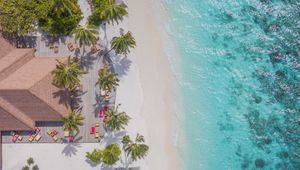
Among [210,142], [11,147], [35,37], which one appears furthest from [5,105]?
[210,142]

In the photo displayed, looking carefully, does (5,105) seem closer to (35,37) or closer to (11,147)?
(11,147)

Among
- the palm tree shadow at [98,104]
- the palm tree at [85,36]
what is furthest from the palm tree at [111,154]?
the palm tree at [85,36]

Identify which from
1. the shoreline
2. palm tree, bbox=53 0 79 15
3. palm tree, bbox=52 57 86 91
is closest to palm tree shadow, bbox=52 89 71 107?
palm tree, bbox=52 57 86 91

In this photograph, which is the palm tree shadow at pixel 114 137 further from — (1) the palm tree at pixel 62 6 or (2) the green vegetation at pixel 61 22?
(1) the palm tree at pixel 62 6

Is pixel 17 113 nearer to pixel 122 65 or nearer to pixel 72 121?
pixel 72 121

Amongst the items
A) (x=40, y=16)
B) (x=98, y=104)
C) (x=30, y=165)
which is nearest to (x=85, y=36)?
(x=40, y=16)

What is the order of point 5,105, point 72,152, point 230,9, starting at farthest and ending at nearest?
point 230,9, point 72,152, point 5,105

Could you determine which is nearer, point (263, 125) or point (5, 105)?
point (5, 105)
